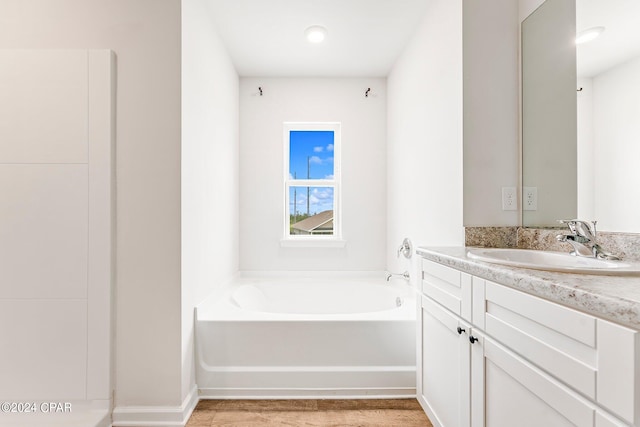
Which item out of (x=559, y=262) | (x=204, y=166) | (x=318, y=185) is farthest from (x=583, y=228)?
(x=318, y=185)

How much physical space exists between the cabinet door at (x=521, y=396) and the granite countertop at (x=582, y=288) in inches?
Result: 8.3

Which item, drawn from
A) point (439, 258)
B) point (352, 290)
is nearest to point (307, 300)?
point (352, 290)

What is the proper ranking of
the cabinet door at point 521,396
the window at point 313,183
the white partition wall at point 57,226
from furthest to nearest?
the window at point 313,183 → the white partition wall at point 57,226 → the cabinet door at point 521,396

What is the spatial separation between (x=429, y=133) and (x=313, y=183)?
1450 mm

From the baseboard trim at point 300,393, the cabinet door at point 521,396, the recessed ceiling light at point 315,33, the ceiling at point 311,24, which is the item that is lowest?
the baseboard trim at point 300,393

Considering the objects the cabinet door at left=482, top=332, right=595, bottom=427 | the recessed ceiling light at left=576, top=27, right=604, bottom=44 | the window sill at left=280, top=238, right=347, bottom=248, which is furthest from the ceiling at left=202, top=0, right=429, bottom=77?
the cabinet door at left=482, top=332, right=595, bottom=427

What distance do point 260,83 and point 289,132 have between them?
549 mm

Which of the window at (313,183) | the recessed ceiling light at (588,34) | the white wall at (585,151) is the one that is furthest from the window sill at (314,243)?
the recessed ceiling light at (588,34)

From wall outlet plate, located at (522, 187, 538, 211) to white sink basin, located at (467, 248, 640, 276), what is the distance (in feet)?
1.18

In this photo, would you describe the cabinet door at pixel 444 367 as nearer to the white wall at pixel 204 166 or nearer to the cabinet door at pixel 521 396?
the cabinet door at pixel 521 396

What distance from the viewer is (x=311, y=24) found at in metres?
2.35

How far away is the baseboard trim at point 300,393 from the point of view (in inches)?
74.2

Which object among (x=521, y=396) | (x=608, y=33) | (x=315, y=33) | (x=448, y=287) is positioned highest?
(x=315, y=33)

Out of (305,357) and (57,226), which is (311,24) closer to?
(57,226)
